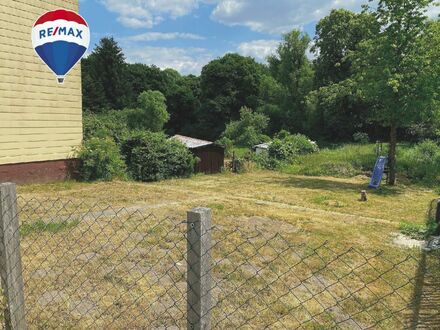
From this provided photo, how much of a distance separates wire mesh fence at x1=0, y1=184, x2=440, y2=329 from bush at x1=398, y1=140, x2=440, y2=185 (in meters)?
14.0

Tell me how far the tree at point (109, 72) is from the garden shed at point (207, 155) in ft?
93.2

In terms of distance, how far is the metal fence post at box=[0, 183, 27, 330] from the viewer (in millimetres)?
3090

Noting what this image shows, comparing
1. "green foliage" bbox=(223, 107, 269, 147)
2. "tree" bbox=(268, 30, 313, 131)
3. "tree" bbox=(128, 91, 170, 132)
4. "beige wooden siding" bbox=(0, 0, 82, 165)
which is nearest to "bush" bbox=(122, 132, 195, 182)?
"beige wooden siding" bbox=(0, 0, 82, 165)

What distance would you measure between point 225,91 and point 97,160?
3532cm

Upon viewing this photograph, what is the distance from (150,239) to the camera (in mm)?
7402

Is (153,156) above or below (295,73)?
below

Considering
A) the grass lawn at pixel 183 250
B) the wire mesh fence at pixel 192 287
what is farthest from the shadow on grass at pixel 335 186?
the wire mesh fence at pixel 192 287

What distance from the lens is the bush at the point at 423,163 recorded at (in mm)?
19203

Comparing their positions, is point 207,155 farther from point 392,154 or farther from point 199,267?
point 199,267

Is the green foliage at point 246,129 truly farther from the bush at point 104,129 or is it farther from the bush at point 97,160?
the bush at point 97,160

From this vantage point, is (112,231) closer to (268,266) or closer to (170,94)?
(268,266)

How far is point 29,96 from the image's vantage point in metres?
13.5

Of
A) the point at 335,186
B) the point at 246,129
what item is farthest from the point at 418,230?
the point at 246,129

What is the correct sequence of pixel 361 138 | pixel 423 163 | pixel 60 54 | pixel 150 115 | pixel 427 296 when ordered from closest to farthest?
1. pixel 427 296
2. pixel 60 54
3. pixel 423 163
4. pixel 361 138
5. pixel 150 115
